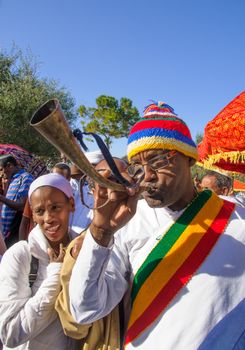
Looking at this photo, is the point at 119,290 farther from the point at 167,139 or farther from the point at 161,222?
the point at 167,139

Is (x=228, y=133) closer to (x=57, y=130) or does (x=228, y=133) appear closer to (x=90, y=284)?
(x=90, y=284)

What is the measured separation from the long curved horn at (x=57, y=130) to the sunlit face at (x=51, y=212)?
45.0 inches

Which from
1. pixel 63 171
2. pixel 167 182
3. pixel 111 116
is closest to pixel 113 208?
pixel 167 182

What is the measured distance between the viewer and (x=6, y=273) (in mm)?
2094

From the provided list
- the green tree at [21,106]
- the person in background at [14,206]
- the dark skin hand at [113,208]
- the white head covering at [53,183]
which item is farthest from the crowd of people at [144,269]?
the green tree at [21,106]

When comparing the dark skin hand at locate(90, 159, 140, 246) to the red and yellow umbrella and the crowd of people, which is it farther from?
the red and yellow umbrella

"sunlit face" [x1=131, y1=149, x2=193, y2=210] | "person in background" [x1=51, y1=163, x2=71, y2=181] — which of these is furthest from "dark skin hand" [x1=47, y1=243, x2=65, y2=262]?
"person in background" [x1=51, y1=163, x2=71, y2=181]

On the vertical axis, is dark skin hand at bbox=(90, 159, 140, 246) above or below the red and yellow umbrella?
below

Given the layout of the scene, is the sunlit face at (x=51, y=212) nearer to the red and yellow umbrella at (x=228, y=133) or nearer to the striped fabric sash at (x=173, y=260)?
the striped fabric sash at (x=173, y=260)

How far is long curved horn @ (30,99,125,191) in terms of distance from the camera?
1.16 meters

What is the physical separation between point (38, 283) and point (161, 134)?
3.51ft

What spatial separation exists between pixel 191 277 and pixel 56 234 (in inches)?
37.7

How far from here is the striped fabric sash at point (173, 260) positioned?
1705 mm

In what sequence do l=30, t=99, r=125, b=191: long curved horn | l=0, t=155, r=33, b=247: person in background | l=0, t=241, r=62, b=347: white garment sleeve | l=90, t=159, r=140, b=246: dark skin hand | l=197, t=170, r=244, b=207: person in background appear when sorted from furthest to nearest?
l=197, t=170, r=244, b=207: person in background, l=0, t=155, r=33, b=247: person in background, l=0, t=241, r=62, b=347: white garment sleeve, l=90, t=159, r=140, b=246: dark skin hand, l=30, t=99, r=125, b=191: long curved horn
